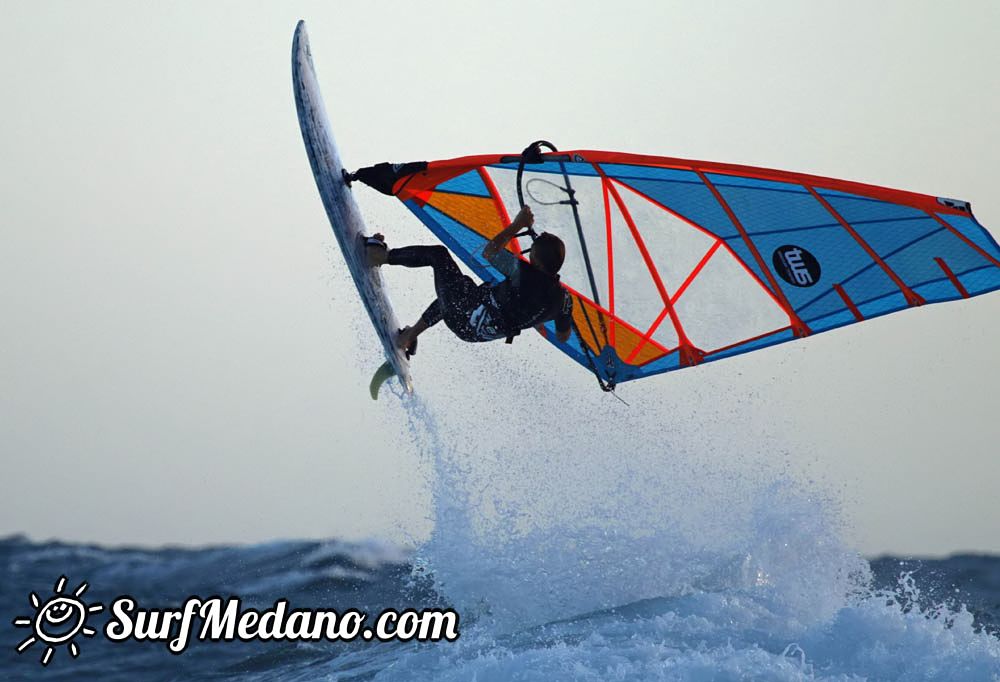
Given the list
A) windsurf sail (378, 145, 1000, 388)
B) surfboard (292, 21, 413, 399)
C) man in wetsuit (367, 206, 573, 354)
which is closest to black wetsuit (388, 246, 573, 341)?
man in wetsuit (367, 206, 573, 354)

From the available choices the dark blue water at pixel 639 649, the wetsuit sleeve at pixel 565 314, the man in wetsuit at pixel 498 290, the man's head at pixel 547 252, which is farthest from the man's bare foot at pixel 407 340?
the dark blue water at pixel 639 649

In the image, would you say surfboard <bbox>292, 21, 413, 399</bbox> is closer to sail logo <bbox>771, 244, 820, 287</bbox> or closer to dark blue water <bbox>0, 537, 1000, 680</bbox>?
dark blue water <bbox>0, 537, 1000, 680</bbox>

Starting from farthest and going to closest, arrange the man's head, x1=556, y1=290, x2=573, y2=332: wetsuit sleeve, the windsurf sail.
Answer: the windsurf sail → x1=556, y1=290, x2=573, y2=332: wetsuit sleeve → the man's head

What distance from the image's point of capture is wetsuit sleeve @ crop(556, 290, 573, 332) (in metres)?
6.72

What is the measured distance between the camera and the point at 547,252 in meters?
6.30

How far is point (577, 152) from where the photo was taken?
22.8 ft

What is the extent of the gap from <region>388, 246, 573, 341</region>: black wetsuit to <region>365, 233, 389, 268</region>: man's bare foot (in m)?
0.05

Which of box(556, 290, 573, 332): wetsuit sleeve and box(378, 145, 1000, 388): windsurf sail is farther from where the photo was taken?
box(378, 145, 1000, 388): windsurf sail

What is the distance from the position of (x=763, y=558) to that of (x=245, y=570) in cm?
888

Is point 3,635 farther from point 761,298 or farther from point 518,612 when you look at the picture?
point 761,298

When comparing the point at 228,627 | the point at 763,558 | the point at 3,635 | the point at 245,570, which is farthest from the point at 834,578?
the point at 245,570

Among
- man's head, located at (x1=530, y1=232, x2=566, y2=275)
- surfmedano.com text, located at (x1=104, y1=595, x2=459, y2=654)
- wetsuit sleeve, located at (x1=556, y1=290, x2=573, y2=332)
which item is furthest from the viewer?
wetsuit sleeve, located at (x1=556, y1=290, x2=573, y2=332)

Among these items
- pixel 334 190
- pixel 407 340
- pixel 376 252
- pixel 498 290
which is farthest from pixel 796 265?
pixel 334 190

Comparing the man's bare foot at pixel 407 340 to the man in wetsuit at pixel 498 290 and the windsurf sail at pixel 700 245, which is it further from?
the windsurf sail at pixel 700 245
